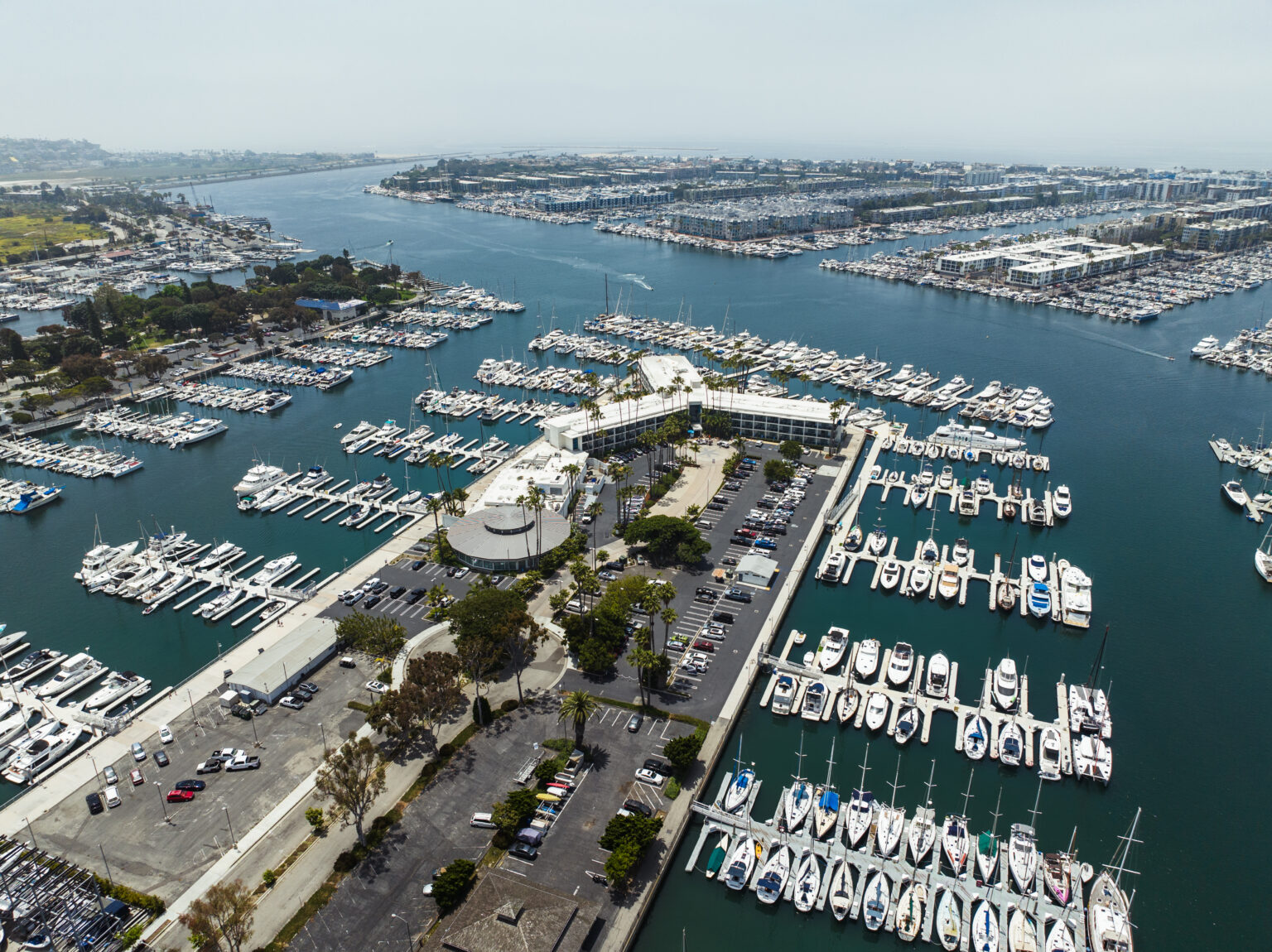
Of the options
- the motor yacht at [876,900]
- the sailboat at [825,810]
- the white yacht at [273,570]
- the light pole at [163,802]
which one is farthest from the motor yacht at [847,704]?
the white yacht at [273,570]

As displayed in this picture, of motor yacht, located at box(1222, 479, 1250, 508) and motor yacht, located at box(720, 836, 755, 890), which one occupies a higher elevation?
motor yacht, located at box(1222, 479, 1250, 508)

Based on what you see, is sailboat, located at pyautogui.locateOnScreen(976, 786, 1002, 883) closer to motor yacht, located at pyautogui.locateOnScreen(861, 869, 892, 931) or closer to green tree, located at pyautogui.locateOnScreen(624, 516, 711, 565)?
motor yacht, located at pyautogui.locateOnScreen(861, 869, 892, 931)

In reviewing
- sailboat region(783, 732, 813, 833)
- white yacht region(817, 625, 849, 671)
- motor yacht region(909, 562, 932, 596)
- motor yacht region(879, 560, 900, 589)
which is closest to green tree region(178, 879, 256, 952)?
sailboat region(783, 732, 813, 833)

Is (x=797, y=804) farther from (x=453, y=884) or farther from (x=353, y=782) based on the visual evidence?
(x=353, y=782)

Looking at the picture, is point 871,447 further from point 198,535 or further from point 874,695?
point 198,535

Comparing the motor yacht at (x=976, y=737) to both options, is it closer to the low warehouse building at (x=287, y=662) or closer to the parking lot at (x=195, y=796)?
the parking lot at (x=195, y=796)

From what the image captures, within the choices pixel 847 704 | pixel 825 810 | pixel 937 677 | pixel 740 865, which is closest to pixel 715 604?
pixel 847 704

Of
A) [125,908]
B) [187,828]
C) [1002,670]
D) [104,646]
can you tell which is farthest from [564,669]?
[104,646]
